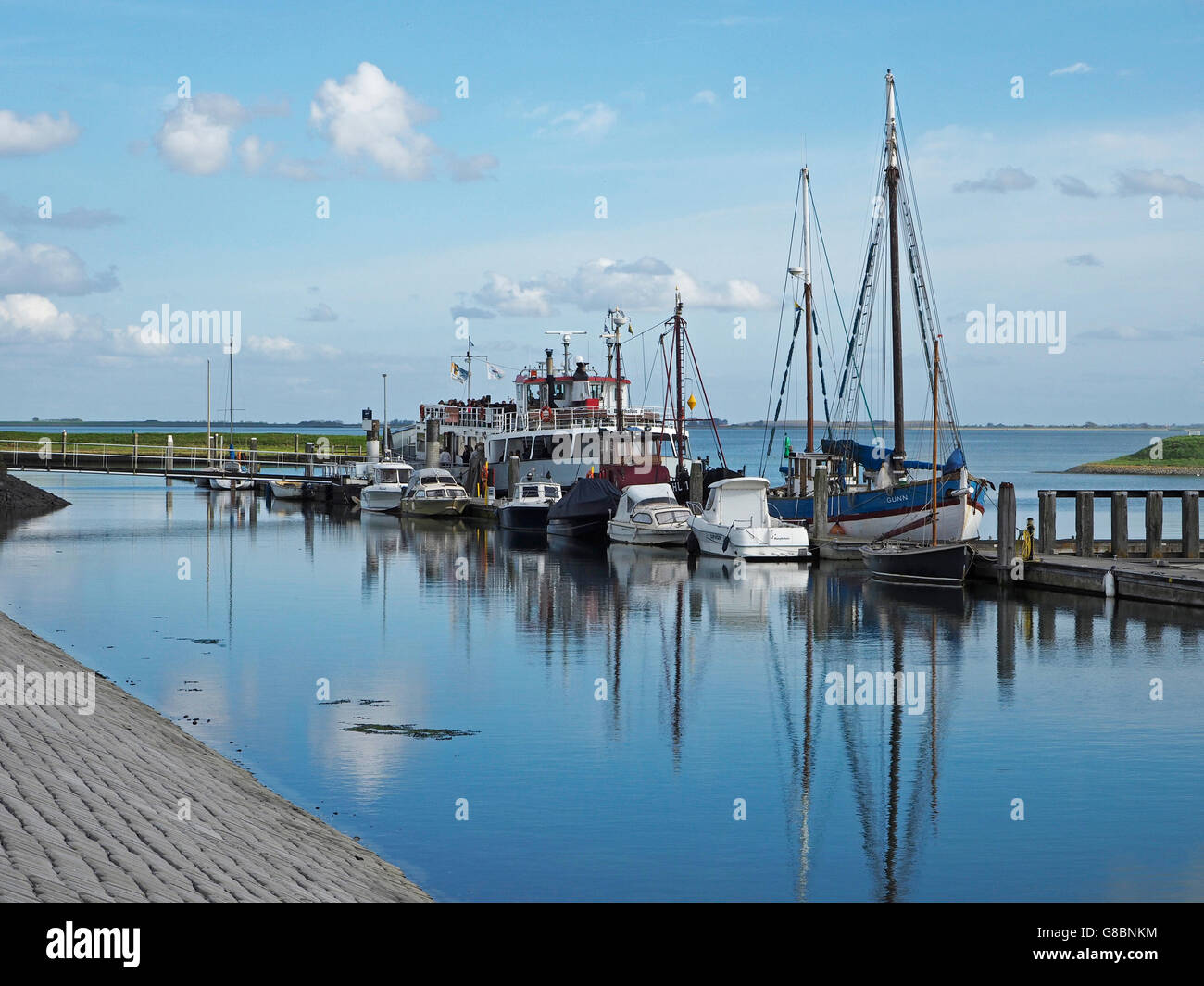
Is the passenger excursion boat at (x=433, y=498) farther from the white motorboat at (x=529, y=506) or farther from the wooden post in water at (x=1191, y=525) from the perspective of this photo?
the wooden post in water at (x=1191, y=525)

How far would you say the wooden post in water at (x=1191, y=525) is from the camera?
38.0 metres

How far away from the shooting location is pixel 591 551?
54750 millimetres

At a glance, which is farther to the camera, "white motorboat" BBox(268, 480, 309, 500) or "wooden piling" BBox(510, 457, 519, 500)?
"white motorboat" BBox(268, 480, 309, 500)

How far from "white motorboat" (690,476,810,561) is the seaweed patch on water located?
88.2ft

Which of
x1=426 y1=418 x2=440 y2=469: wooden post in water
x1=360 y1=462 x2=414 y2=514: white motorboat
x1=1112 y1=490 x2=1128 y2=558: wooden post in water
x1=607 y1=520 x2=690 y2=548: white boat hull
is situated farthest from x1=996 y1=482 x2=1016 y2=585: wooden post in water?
x1=426 y1=418 x2=440 y2=469: wooden post in water

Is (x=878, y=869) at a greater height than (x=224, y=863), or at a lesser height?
lesser

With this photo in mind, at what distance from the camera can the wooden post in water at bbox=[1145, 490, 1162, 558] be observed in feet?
124

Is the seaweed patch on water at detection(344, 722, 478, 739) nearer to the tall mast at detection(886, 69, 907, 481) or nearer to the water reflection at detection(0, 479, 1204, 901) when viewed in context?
the water reflection at detection(0, 479, 1204, 901)

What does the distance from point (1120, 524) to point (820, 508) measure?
12.0 meters

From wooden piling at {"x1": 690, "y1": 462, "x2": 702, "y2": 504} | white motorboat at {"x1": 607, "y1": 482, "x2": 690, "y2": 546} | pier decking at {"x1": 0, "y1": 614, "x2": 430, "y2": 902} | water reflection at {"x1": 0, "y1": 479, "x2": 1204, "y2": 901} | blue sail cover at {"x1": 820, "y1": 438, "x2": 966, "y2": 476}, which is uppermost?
blue sail cover at {"x1": 820, "y1": 438, "x2": 966, "y2": 476}

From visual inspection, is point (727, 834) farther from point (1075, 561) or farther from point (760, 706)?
point (1075, 561)

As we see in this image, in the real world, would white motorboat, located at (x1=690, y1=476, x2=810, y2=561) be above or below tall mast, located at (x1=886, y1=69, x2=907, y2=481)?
below
